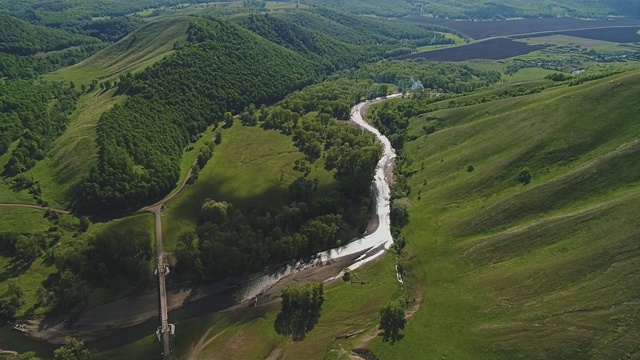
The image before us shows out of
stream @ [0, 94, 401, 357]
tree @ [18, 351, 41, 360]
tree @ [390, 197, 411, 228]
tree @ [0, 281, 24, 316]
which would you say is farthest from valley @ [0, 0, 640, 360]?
tree @ [18, 351, 41, 360]

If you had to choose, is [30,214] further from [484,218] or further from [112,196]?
[484,218]

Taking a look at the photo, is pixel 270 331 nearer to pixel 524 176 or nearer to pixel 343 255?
pixel 343 255

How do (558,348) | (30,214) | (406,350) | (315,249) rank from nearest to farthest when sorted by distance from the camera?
(558,348)
(406,350)
(315,249)
(30,214)

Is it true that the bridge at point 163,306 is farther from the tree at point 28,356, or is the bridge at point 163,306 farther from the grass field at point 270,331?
the tree at point 28,356

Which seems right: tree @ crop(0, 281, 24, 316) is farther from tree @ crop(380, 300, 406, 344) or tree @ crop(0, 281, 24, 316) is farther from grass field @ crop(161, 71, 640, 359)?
tree @ crop(380, 300, 406, 344)

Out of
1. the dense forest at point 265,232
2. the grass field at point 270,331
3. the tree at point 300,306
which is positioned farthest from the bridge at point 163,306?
the tree at point 300,306

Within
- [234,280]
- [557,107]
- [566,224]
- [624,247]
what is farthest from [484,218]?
[234,280]
